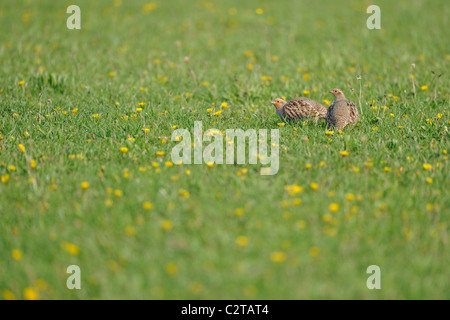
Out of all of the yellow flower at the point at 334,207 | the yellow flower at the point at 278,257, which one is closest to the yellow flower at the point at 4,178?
the yellow flower at the point at 278,257

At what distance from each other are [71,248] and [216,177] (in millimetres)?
1601

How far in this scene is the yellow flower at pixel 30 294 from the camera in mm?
3312

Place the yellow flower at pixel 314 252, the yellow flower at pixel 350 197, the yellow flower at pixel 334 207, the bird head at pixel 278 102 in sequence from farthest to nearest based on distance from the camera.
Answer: the bird head at pixel 278 102, the yellow flower at pixel 350 197, the yellow flower at pixel 334 207, the yellow flower at pixel 314 252

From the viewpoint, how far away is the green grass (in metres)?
3.48

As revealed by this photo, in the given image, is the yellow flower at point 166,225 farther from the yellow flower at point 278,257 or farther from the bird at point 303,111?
the bird at point 303,111

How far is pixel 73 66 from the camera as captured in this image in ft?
27.3

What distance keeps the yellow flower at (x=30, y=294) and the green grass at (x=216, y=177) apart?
0.06 m

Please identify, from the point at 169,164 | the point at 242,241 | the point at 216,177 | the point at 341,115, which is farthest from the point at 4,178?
the point at 341,115

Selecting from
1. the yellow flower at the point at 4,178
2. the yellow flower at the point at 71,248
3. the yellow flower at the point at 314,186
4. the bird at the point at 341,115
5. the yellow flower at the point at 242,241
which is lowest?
the yellow flower at the point at 71,248

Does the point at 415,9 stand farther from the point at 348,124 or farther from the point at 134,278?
the point at 134,278

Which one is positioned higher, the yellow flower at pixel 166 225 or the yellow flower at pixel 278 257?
the yellow flower at pixel 166 225

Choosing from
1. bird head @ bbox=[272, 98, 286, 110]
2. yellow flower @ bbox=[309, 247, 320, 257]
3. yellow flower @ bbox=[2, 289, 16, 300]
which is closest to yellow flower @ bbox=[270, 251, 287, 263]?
yellow flower @ bbox=[309, 247, 320, 257]
